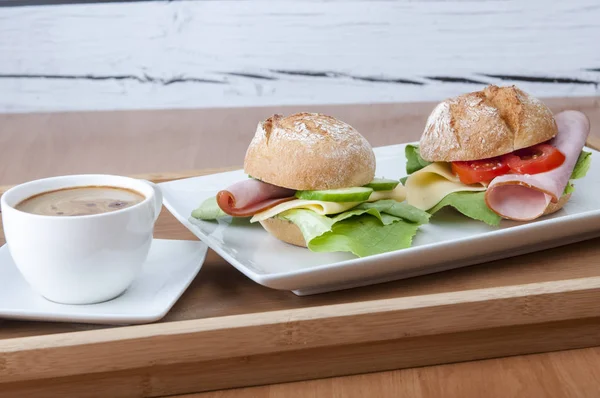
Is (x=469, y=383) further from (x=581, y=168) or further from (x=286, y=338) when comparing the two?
(x=581, y=168)

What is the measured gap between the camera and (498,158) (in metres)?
Answer: 1.48

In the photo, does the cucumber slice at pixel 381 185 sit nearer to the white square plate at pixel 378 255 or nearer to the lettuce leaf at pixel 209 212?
the white square plate at pixel 378 255

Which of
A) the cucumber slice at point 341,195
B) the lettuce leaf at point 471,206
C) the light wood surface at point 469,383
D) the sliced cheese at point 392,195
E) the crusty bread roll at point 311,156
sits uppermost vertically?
the crusty bread roll at point 311,156

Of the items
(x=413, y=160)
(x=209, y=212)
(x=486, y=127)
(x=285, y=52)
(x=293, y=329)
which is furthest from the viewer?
(x=285, y=52)

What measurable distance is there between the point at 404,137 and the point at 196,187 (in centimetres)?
99

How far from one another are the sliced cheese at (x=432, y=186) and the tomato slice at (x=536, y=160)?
0.07m

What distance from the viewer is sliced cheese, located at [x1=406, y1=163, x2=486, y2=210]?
4.67ft

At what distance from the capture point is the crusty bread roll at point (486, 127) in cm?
145

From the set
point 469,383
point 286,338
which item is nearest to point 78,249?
point 286,338

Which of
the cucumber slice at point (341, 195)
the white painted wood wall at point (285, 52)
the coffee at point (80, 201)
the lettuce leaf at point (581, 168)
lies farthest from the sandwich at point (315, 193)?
the white painted wood wall at point (285, 52)

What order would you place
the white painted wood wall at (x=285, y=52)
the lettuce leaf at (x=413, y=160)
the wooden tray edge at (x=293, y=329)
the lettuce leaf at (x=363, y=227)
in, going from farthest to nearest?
the white painted wood wall at (x=285, y=52)
the lettuce leaf at (x=413, y=160)
the lettuce leaf at (x=363, y=227)
the wooden tray edge at (x=293, y=329)

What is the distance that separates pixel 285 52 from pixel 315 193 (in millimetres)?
1909

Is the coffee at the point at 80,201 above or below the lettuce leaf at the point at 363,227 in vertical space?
above

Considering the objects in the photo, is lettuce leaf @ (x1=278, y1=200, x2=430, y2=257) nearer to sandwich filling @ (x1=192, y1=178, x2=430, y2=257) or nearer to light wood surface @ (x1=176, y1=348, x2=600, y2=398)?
sandwich filling @ (x1=192, y1=178, x2=430, y2=257)
